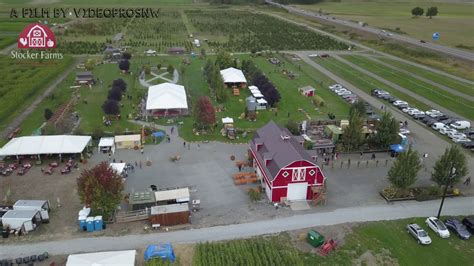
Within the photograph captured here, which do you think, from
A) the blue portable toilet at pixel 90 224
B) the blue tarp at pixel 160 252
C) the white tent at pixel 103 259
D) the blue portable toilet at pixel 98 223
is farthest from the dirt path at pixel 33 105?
the blue tarp at pixel 160 252

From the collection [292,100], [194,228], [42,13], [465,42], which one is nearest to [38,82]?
[292,100]

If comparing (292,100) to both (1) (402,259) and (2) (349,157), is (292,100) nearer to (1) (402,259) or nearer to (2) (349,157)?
(2) (349,157)

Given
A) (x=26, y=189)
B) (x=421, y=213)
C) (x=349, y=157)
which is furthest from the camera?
(x=349, y=157)

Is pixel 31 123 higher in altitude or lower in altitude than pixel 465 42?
lower

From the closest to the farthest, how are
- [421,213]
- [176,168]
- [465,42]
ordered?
[421,213] < [176,168] < [465,42]

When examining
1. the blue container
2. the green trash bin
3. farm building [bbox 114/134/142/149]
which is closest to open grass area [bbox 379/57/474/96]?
the green trash bin

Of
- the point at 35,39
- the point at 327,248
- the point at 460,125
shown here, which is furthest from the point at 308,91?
the point at 35,39

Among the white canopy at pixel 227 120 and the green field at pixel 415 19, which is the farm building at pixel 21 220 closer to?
the white canopy at pixel 227 120
